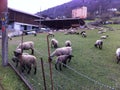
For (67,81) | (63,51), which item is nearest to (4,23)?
(63,51)

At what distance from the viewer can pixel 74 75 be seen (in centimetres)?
999

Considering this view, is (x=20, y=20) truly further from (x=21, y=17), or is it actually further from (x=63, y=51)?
(x=63, y=51)

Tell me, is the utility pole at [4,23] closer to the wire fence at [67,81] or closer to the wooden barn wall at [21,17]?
the wire fence at [67,81]

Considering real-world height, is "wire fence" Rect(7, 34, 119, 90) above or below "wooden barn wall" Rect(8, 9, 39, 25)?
below

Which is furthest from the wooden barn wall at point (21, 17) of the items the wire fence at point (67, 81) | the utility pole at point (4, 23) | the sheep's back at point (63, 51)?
the wire fence at point (67, 81)

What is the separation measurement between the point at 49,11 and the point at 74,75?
95.4 m

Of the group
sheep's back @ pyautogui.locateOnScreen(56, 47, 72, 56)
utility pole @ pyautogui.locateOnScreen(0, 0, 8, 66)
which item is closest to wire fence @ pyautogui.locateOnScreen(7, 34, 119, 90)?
sheep's back @ pyautogui.locateOnScreen(56, 47, 72, 56)

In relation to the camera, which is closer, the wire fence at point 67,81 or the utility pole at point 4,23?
the wire fence at point 67,81

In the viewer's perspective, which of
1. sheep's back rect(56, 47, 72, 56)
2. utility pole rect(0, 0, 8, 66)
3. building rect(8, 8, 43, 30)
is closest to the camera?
utility pole rect(0, 0, 8, 66)

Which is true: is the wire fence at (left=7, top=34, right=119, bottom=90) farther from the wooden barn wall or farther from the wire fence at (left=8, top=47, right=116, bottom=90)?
the wooden barn wall

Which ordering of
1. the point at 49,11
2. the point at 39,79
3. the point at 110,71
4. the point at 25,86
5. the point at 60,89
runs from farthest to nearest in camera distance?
the point at 49,11, the point at 110,71, the point at 39,79, the point at 25,86, the point at 60,89

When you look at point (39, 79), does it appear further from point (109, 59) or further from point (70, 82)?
point (109, 59)

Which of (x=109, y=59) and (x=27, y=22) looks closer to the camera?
(x=109, y=59)

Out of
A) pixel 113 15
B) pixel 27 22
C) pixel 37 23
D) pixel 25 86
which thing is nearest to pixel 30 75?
pixel 25 86
